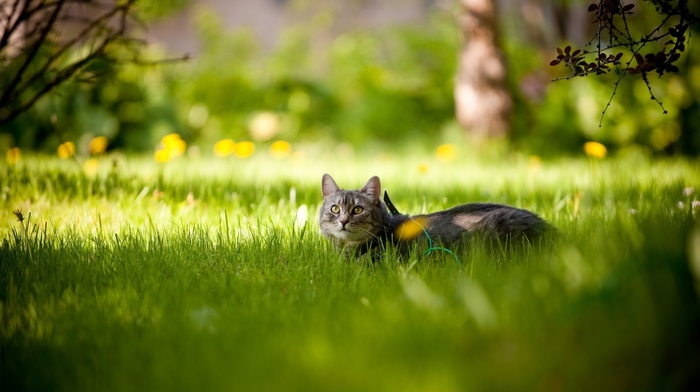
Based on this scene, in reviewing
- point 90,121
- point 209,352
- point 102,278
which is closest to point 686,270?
point 209,352

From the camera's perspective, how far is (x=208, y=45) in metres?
11.6

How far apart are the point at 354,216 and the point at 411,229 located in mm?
328

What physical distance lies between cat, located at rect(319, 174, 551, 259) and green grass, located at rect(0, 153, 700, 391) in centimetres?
15

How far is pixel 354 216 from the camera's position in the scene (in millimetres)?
3361

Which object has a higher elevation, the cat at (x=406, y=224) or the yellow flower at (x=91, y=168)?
the yellow flower at (x=91, y=168)

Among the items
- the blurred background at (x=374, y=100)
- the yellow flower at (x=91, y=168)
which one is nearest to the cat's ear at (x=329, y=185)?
the blurred background at (x=374, y=100)

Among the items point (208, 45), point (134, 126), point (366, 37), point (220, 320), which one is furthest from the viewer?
point (208, 45)

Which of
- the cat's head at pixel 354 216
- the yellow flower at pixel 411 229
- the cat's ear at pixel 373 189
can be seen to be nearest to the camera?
the yellow flower at pixel 411 229

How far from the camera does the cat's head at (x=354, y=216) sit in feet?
10.9

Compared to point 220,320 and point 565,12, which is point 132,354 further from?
point 565,12

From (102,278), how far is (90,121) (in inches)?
225

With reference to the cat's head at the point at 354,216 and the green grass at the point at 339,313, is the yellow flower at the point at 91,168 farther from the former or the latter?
the cat's head at the point at 354,216

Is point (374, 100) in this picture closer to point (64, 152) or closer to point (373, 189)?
point (64, 152)

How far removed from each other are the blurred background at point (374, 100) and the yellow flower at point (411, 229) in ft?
8.77
